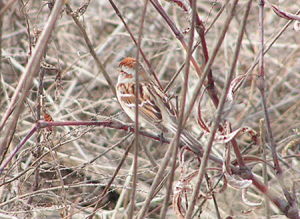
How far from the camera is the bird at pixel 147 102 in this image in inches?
127

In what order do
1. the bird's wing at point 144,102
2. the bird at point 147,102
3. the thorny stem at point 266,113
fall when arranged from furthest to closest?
the bird's wing at point 144,102, the bird at point 147,102, the thorny stem at point 266,113

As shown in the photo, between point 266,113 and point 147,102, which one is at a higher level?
point 147,102

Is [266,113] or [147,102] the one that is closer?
[266,113]

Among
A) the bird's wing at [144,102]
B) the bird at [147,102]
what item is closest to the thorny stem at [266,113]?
the bird at [147,102]

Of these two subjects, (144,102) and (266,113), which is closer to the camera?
(266,113)

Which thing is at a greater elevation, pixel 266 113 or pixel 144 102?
pixel 144 102

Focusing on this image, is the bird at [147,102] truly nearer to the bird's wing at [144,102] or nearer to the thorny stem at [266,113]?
the bird's wing at [144,102]

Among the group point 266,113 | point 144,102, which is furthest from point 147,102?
point 266,113

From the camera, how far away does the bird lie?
127 inches

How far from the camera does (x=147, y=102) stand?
349 centimetres

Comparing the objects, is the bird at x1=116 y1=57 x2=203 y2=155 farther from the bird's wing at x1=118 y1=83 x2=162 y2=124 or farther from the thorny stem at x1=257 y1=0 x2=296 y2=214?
the thorny stem at x1=257 y1=0 x2=296 y2=214

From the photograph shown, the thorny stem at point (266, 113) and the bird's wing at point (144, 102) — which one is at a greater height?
the bird's wing at point (144, 102)

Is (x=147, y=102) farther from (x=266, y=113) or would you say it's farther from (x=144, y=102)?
(x=266, y=113)

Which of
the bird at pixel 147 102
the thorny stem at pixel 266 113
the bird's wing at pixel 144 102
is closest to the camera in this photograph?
the thorny stem at pixel 266 113
